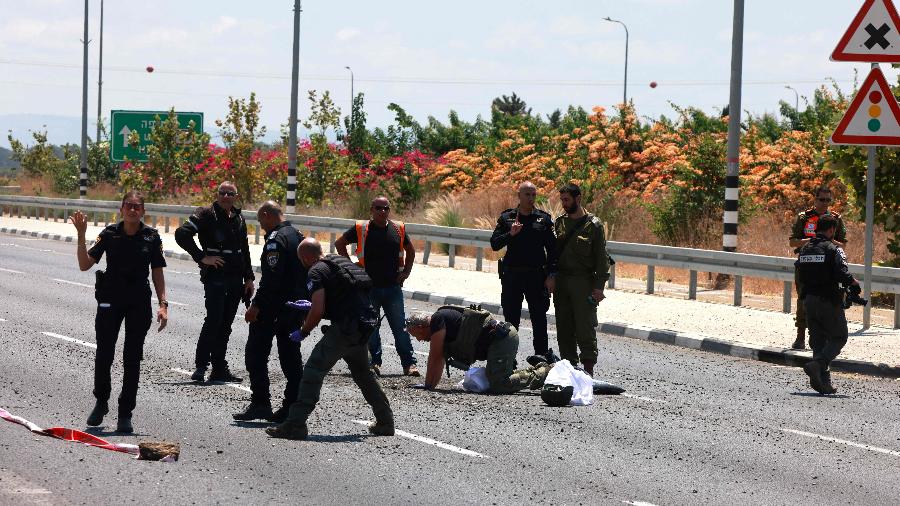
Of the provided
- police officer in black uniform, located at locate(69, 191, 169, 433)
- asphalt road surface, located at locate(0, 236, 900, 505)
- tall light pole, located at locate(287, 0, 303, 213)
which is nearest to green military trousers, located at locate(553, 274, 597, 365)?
asphalt road surface, located at locate(0, 236, 900, 505)

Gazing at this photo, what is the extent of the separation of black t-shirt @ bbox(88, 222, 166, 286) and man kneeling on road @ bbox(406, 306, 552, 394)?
268 cm

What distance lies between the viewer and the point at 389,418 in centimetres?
1075

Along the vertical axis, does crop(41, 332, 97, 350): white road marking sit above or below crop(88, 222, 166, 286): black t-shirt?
below

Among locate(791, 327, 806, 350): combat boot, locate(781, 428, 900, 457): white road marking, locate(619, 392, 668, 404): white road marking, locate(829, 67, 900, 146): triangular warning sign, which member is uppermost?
locate(829, 67, 900, 146): triangular warning sign

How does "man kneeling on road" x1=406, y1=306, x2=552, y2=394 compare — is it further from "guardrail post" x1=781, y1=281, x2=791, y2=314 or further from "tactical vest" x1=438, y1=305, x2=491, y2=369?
"guardrail post" x1=781, y1=281, x2=791, y2=314

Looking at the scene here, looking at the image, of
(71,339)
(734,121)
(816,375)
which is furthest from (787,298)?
(71,339)

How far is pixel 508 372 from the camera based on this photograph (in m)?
13.0

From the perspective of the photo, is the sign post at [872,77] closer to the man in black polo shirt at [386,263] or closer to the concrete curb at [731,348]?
the concrete curb at [731,348]

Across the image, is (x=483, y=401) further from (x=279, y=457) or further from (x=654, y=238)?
(x=654, y=238)

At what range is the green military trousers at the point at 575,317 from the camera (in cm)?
1362

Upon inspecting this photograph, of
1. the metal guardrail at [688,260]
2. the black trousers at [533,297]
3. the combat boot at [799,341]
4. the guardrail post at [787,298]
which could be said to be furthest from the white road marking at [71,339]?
the guardrail post at [787,298]

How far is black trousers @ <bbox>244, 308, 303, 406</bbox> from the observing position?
37.3 ft

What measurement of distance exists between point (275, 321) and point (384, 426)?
54.4 inches

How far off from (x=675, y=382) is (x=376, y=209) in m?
3.26
